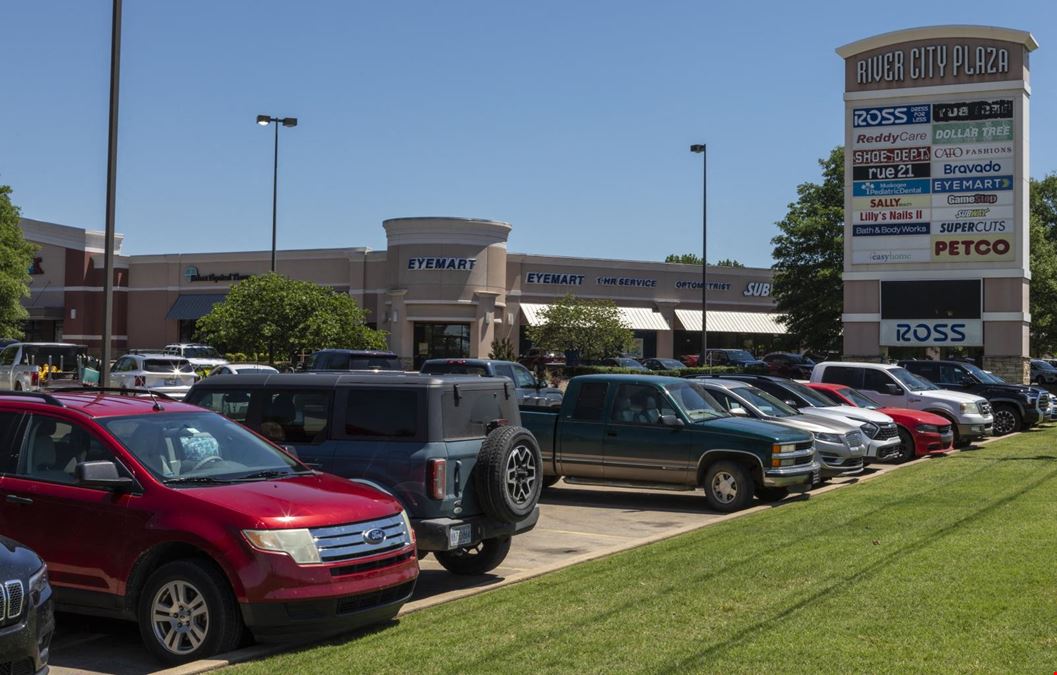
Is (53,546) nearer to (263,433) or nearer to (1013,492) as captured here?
(263,433)

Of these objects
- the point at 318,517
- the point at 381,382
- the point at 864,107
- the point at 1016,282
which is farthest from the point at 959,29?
the point at 318,517

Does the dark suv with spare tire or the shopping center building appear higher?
the shopping center building

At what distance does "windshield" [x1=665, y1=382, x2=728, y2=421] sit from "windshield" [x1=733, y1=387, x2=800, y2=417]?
1.32 meters

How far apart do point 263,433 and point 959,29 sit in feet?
111

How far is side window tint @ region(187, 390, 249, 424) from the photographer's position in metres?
10.5

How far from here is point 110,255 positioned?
1833 centimetres

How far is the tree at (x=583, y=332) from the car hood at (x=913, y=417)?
1322 inches

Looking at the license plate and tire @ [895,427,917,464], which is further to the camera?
tire @ [895,427,917,464]

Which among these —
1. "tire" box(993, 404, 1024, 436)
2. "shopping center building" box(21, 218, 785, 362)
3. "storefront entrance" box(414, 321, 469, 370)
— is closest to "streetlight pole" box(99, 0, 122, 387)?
"tire" box(993, 404, 1024, 436)

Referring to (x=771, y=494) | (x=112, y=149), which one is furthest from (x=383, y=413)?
(x=112, y=149)

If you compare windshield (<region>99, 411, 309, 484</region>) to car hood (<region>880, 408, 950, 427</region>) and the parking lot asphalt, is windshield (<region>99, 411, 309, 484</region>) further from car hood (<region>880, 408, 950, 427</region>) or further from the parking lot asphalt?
car hood (<region>880, 408, 950, 427</region>)

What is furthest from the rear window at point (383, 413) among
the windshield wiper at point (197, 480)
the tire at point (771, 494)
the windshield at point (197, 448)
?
the tire at point (771, 494)

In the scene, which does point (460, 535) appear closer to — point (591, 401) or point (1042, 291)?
point (591, 401)

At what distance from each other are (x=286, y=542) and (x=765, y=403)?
11.8 meters
